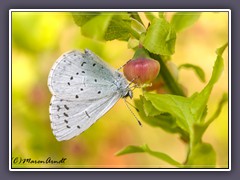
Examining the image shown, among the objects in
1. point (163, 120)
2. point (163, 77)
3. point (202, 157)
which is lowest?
point (202, 157)

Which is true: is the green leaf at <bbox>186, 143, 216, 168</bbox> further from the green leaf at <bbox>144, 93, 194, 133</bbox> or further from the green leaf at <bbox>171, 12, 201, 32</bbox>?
the green leaf at <bbox>171, 12, 201, 32</bbox>

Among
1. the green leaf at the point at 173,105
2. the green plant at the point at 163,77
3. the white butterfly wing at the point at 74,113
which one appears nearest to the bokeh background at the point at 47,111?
the white butterfly wing at the point at 74,113

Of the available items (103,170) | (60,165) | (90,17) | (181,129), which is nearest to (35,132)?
(60,165)

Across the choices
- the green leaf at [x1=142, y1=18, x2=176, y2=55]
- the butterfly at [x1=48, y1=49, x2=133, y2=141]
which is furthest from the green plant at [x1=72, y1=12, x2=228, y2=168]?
the butterfly at [x1=48, y1=49, x2=133, y2=141]

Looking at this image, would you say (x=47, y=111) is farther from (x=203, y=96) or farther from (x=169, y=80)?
(x=203, y=96)

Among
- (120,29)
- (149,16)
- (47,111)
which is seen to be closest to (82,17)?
(120,29)

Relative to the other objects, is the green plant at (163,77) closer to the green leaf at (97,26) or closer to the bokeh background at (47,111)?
the green leaf at (97,26)

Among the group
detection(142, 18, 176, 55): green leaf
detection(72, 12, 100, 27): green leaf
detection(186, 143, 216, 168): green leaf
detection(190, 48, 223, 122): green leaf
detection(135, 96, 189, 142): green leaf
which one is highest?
detection(72, 12, 100, 27): green leaf
